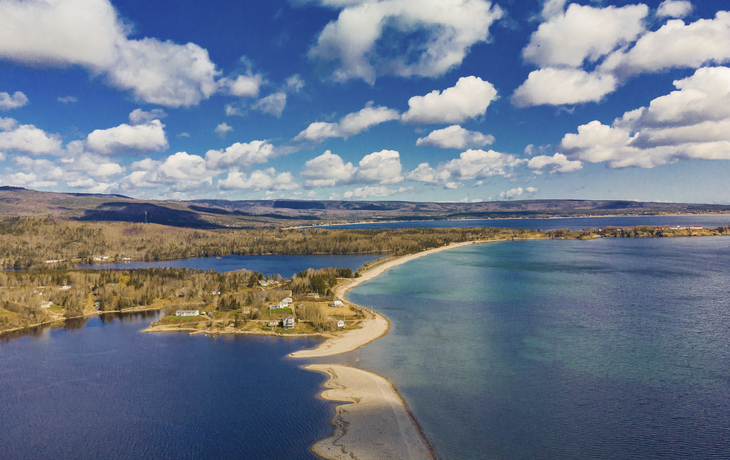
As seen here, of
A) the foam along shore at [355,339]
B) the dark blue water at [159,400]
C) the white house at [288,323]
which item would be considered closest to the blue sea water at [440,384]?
the dark blue water at [159,400]

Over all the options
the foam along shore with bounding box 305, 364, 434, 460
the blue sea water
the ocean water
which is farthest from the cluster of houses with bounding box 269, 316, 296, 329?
the foam along shore with bounding box 305, 364, 434, 460

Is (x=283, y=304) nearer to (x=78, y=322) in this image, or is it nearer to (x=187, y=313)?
→ (x=187, y=313)

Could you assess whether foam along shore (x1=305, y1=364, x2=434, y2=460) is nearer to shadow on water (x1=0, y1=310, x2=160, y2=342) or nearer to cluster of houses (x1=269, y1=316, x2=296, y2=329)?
cluster of houses (x1=269, y1=316, x2=296, y2=329)

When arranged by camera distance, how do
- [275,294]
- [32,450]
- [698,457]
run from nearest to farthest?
[698,457] → [32,450] → [275,294]

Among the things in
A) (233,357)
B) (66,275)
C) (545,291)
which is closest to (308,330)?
(233,357)

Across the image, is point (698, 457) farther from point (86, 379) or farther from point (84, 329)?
point (84, 329)

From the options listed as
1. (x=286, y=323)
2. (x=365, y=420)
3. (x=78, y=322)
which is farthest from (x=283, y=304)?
(x=365, y=420)

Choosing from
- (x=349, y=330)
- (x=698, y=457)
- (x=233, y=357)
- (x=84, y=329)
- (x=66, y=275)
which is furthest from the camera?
(x=66, y=275)
